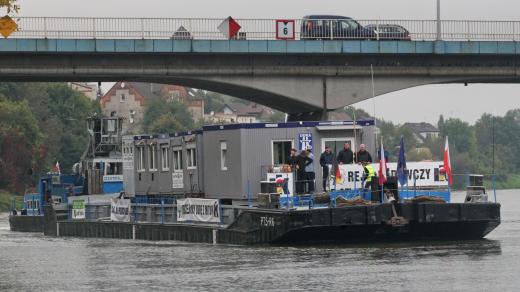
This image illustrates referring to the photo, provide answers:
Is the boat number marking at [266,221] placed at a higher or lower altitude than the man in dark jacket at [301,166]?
lower

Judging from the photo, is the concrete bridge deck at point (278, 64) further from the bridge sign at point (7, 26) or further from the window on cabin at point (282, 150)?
the bridge sign at point (7, 26)

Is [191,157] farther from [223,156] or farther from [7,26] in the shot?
[7,26]

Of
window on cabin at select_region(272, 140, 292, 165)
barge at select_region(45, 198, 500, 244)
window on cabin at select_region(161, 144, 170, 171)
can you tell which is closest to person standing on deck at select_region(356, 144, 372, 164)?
barge at select_region(45, 198, 500, 244)

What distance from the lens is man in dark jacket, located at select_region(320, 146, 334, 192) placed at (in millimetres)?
38156

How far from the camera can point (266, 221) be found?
37000 mm

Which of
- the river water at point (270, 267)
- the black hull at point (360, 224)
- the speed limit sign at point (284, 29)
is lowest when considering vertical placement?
the river water at point (270, 267)

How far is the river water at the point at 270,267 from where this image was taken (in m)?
27.5

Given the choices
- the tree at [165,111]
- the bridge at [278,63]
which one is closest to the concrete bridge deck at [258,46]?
the bridge at [278,63]

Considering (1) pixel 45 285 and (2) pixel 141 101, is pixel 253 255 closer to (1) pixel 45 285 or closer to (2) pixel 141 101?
(1) pixel 45 285

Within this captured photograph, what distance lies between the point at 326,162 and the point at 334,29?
19.1 metres

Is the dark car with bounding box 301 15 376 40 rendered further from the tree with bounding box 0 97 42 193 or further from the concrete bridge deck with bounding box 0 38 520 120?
the tree with bounding box 0 97 42 193

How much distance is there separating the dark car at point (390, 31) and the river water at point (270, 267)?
17401 mm

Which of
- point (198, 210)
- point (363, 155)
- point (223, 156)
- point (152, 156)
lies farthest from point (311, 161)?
point (152, 156)

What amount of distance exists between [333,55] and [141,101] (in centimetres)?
14015
